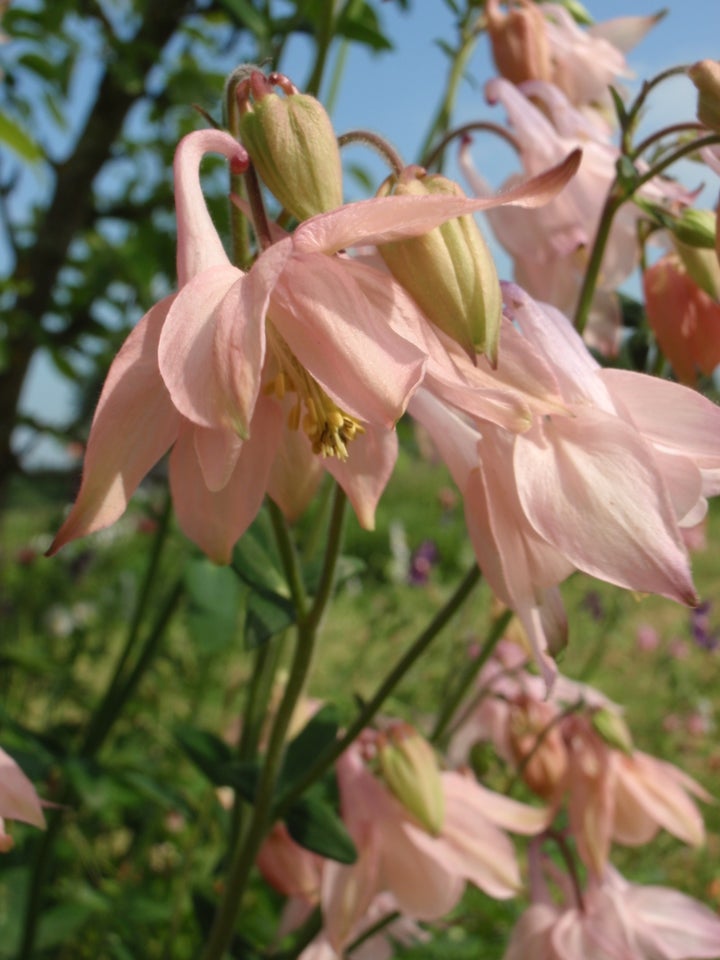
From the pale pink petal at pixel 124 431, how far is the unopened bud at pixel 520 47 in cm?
56

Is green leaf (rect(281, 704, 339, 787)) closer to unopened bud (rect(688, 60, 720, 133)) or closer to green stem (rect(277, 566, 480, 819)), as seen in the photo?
green stem (rect(277, 566, 480, 819))

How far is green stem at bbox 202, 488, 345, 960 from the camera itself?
0.59m

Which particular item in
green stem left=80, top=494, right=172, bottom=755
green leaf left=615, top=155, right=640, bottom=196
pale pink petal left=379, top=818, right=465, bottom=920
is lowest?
green stem left=80, top=494, right=172, bottom=755

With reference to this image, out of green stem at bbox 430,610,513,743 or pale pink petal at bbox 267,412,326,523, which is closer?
pale pink petal at bbox 267,412,326,523

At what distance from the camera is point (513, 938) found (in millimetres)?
814

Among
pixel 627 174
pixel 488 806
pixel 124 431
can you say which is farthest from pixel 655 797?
pixel 124 431

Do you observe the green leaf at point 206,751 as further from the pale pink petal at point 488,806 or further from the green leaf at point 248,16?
the green leaf at point 248,16

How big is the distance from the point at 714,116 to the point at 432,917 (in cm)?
55

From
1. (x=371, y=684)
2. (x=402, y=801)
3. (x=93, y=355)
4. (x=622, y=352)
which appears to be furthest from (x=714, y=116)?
(x=371, y=684)

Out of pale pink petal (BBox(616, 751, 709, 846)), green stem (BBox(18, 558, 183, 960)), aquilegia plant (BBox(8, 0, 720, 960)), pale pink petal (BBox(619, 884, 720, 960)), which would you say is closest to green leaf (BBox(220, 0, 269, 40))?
aquilegia plant (BBox(8, 0, 720, 960))

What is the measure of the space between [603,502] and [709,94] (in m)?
0.26

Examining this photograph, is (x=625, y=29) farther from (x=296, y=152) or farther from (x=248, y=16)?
(x=296, y=152)

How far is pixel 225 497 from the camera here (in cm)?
52

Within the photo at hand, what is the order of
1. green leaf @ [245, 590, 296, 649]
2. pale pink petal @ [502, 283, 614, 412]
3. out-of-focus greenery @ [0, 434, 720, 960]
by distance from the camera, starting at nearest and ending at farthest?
pale pink petal @ [502, 283, 614, 412], green leaf @ [245, 590, 296, 649], out-of-focus greenery @ [0, 434, 720, 960]
